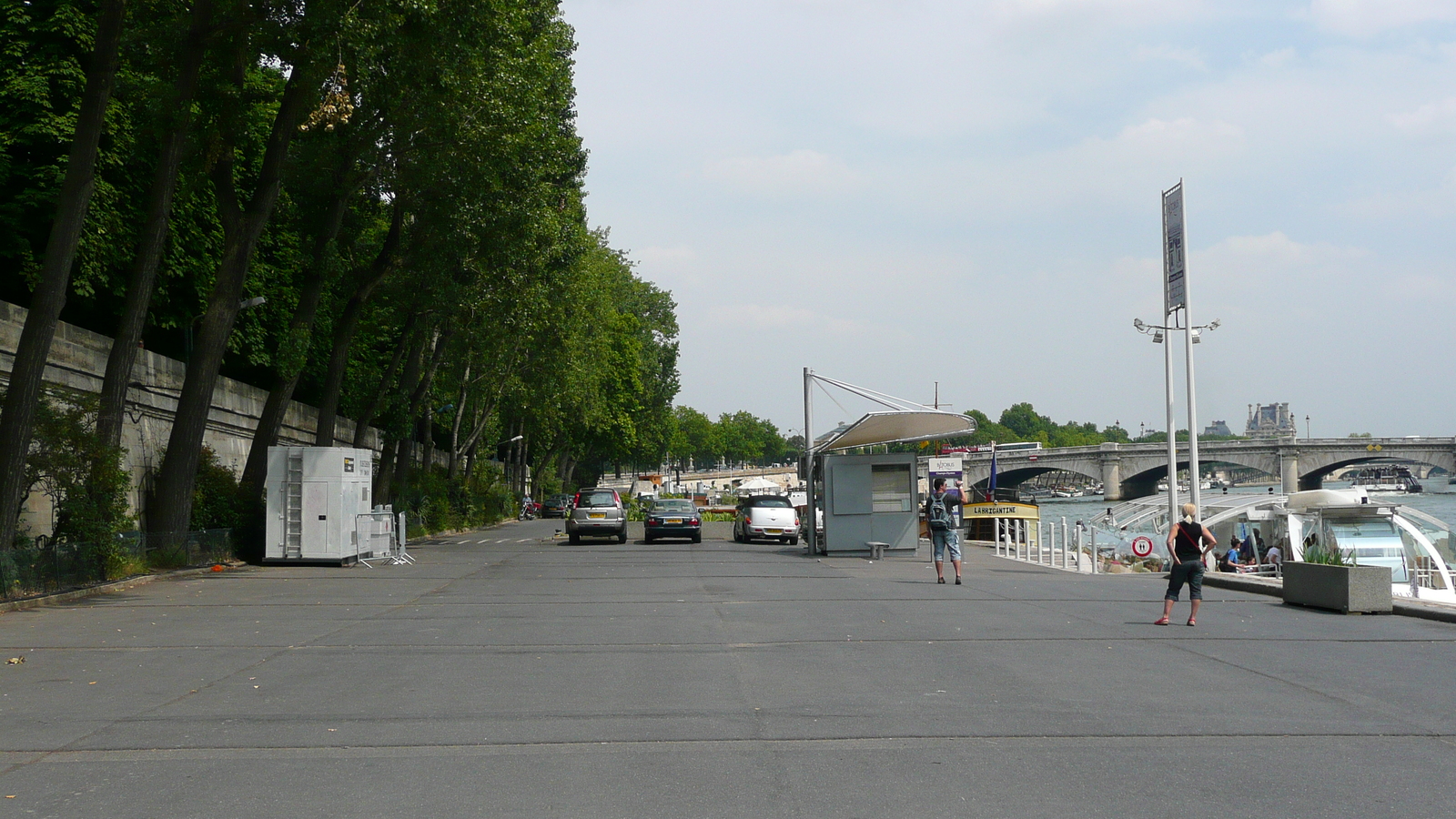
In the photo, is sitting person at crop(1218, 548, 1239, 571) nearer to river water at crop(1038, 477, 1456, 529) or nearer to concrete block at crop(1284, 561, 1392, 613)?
concrete block at crop(1284, 561, 1392, 613)

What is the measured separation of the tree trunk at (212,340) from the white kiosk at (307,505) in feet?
6.80

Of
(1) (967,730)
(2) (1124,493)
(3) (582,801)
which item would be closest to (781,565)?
(1) (967,730)

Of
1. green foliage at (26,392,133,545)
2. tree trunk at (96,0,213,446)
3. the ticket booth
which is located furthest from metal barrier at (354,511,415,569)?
the ticket booth

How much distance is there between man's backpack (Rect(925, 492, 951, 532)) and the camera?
1983 cm

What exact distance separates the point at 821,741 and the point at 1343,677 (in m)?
5.25

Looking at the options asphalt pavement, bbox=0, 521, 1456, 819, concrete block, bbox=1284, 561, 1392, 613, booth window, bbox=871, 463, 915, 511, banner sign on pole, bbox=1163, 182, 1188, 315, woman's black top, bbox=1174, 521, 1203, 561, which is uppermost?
banner sign on pole, bbox=1163, 182, 1188, 315

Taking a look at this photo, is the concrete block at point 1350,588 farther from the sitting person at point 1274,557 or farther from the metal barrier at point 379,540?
the metal barrier at point 379,540

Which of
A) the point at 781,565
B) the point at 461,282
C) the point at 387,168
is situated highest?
the point at 387,168

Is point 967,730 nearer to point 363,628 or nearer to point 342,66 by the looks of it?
point 363,628

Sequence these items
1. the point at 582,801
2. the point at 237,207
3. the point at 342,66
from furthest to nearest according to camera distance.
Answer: the point at 237,207 < the point at 342,66 < the point at 582,801

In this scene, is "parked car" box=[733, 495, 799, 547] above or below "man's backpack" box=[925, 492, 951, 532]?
below

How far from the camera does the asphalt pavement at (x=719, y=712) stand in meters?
6.06

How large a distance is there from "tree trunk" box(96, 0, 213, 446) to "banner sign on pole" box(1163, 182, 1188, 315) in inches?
835

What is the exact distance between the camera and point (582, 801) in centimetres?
591
